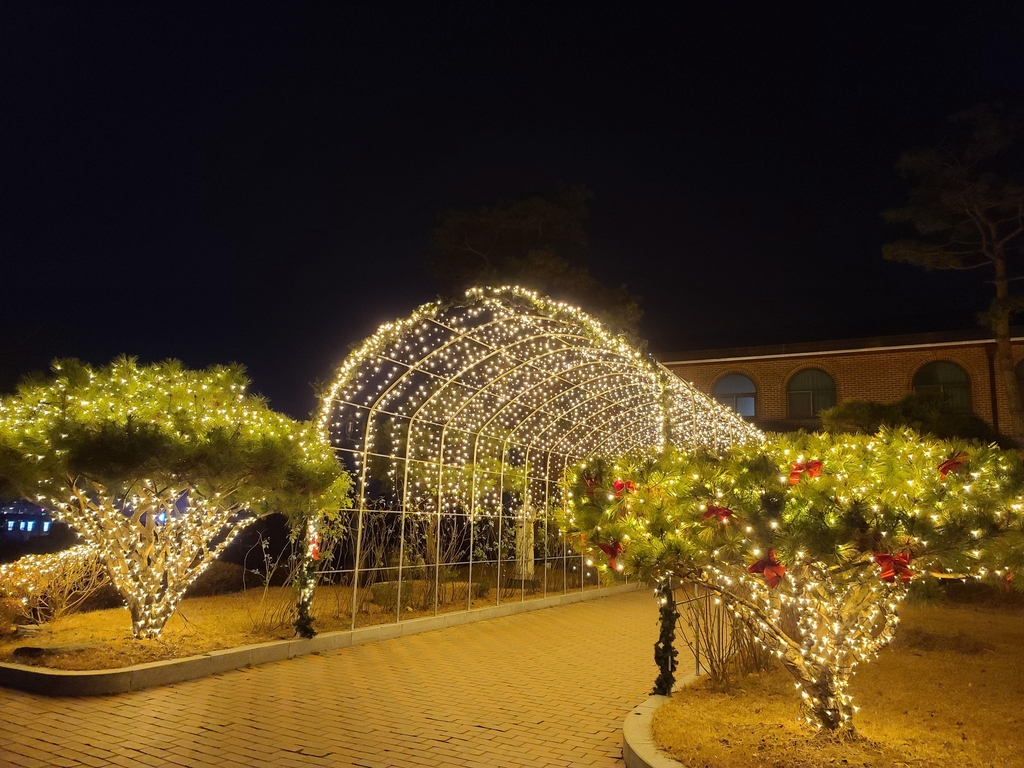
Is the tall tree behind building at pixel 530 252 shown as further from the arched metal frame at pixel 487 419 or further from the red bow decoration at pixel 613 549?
the red bow decoration at pixel 613 549

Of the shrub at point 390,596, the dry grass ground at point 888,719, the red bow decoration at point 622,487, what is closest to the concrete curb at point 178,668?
the shrub at point 390,596

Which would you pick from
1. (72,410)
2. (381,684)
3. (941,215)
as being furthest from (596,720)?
(941,215)

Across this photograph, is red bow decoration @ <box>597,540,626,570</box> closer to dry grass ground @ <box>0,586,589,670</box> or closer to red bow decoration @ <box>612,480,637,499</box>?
red bow decoration @ <box>612,480,637,499</box>

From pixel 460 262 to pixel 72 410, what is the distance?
1548 centimetres

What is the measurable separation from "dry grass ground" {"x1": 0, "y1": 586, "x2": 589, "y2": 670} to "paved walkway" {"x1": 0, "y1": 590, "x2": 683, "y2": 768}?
0.50 meters

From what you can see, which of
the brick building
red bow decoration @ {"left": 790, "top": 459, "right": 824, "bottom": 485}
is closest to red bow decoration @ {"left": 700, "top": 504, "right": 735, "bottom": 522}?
red bow decoration @ {"left": 790, "top": 459, "right": 824, "bottom": 485}

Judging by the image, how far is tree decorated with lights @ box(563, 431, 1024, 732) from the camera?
4465mm

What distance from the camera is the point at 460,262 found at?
2203 centimetres

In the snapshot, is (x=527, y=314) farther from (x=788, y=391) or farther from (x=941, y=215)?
(x=788, y=391)

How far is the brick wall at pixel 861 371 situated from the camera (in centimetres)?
2027

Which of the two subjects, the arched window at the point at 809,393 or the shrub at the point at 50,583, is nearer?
the shrub at the point at 50,583

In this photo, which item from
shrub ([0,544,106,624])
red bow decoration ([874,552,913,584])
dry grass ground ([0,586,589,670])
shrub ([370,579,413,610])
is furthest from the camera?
shrub ([370,579,413,610])

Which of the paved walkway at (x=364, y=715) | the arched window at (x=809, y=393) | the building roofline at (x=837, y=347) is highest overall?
the building roofline at (x=837, y=347)

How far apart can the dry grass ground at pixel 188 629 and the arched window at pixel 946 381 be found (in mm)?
14322
